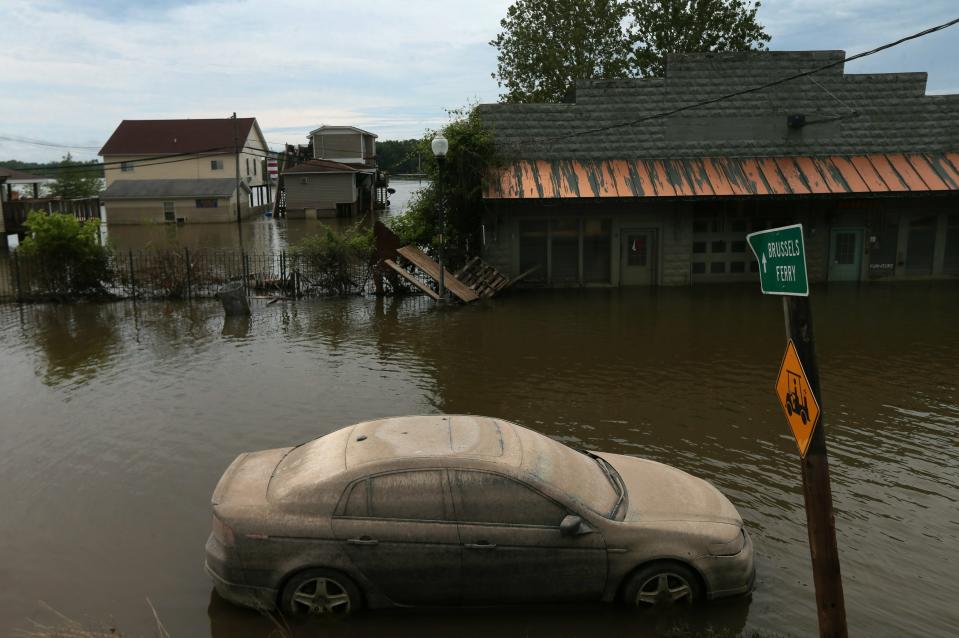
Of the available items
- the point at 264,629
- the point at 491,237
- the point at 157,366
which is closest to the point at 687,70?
the point at 491,237

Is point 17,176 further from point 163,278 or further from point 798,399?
point 798,399

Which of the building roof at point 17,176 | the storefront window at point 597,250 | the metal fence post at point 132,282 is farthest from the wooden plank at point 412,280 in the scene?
the building roof at point 17,176

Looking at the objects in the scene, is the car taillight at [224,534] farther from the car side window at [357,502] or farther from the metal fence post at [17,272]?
the metal fence post at [17,272]

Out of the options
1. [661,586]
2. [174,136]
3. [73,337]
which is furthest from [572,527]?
[174,136]

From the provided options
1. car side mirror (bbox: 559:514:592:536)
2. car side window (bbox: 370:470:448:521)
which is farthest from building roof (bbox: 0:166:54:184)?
car side mirror (bbox: 559:514:592:536)

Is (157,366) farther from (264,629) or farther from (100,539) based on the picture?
(264,629)

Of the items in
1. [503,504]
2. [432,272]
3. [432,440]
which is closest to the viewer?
[503,504]

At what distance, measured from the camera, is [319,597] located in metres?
5.70

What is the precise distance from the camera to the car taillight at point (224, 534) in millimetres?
5707

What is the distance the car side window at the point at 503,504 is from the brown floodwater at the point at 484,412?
79 cm

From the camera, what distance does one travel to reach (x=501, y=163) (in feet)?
66.6

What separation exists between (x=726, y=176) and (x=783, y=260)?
664 inches

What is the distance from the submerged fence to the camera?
1977 cm

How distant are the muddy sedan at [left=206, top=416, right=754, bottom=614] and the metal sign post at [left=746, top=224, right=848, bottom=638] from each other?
3.66 feet
